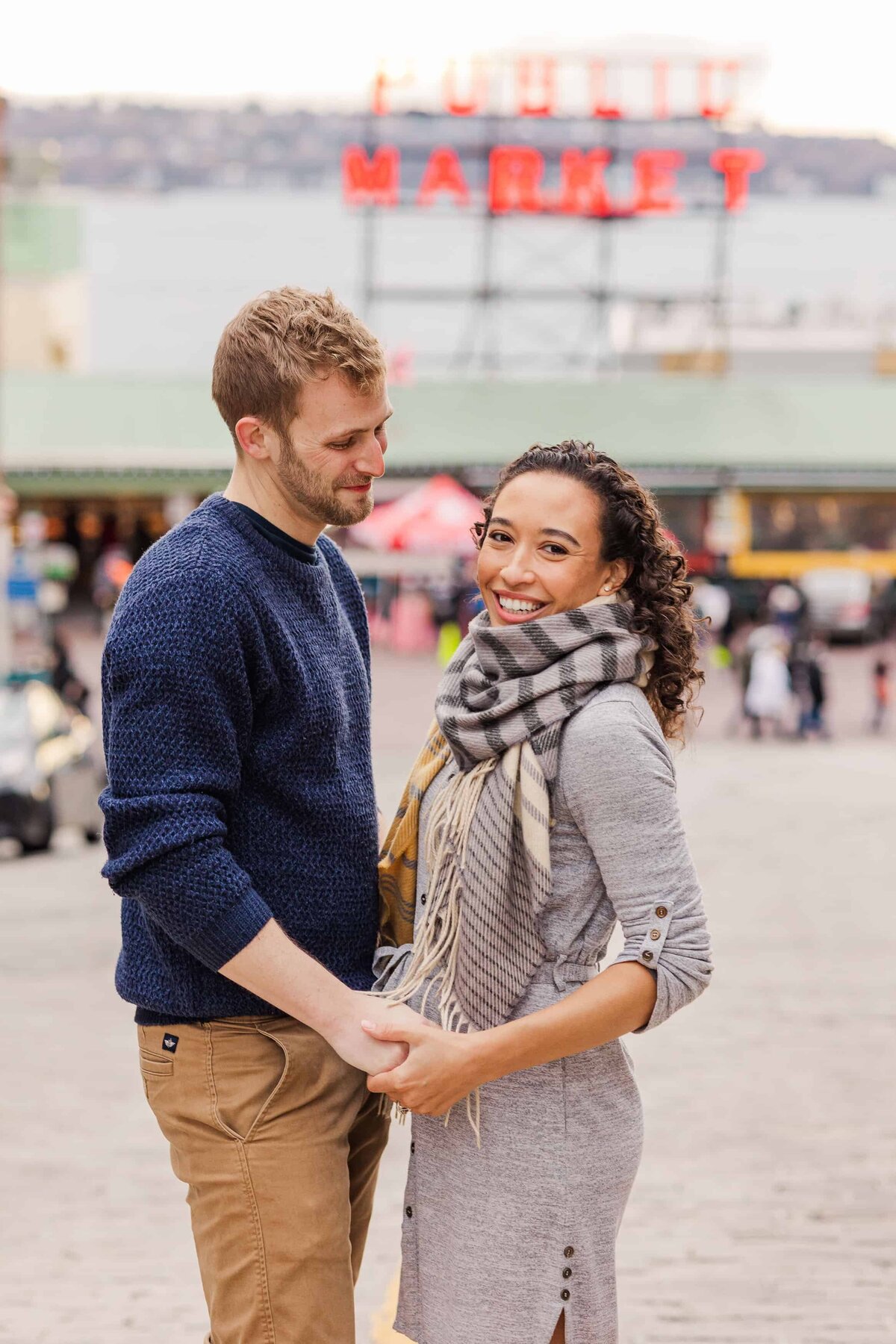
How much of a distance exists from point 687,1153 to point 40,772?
7794 mm

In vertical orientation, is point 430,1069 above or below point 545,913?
below

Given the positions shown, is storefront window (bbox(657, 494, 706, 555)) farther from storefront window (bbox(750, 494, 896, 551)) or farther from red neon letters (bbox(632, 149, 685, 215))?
red neon letters (bbox(632, 149, 685, 215))

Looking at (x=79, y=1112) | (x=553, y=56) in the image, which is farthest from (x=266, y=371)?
(x=553, y=56)

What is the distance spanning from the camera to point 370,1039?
224 cm

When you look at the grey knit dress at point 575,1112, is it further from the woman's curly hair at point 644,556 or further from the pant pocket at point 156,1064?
the pant pocket at point 156,1064

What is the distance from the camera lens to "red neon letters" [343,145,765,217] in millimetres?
35125

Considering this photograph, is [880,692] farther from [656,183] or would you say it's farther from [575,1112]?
[656,183]

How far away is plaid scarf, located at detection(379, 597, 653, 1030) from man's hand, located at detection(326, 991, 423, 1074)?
0.30 feet

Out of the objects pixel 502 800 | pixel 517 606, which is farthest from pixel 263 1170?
pixel 517 606

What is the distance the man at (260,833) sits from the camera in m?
2.17

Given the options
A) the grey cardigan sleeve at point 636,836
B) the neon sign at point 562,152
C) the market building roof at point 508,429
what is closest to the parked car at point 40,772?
the grey cardigan sleeve at point 636,836

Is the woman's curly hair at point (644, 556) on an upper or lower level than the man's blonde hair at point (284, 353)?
lower

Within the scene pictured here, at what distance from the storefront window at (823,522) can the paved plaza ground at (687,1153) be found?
24.8 meters

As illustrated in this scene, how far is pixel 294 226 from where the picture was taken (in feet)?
157
